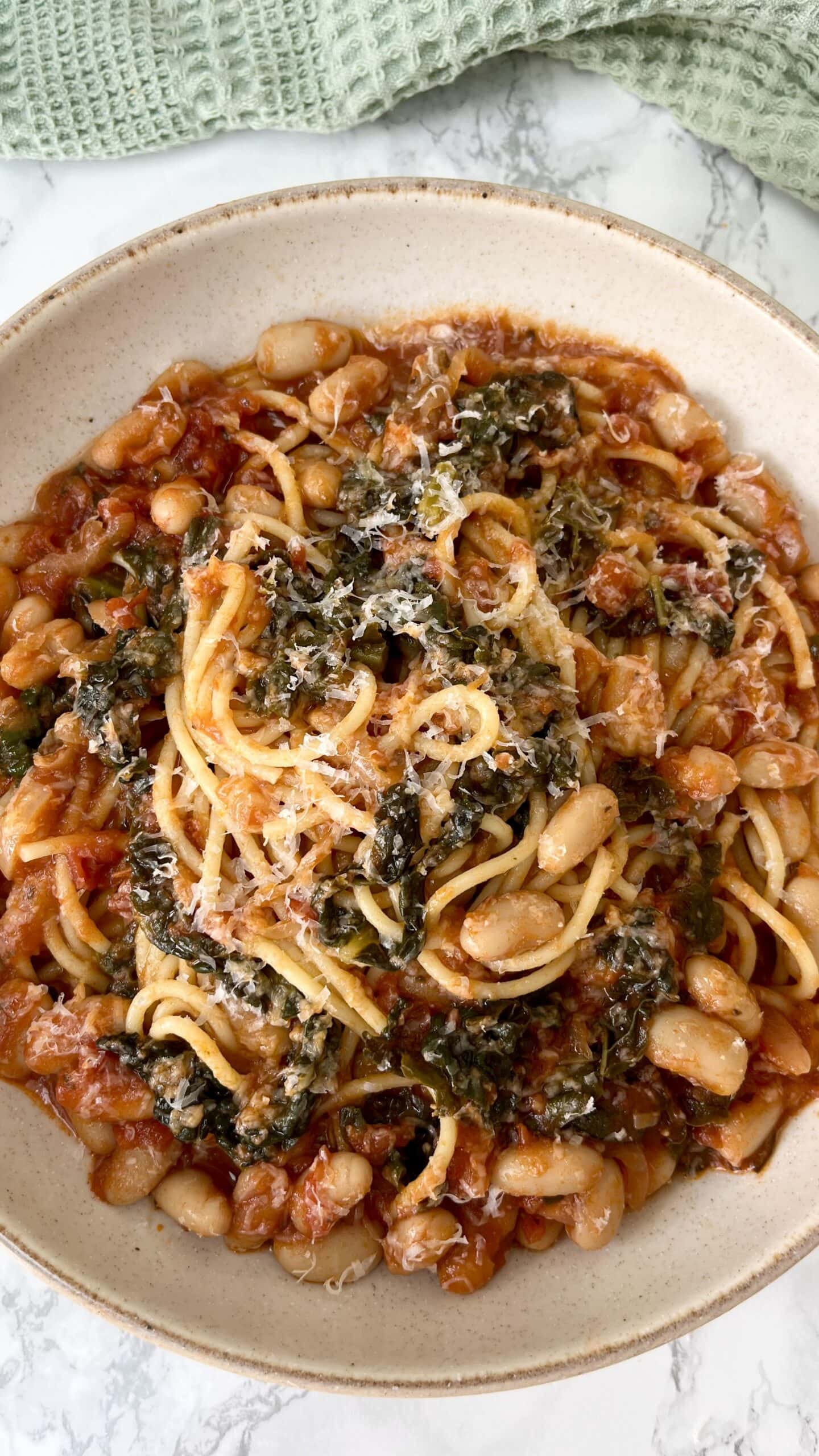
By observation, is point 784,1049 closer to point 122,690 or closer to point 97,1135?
point 97,1135

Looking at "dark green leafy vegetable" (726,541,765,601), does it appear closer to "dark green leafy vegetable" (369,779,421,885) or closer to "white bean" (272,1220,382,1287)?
"dark green leafy vegetable" (369,779,421,885)

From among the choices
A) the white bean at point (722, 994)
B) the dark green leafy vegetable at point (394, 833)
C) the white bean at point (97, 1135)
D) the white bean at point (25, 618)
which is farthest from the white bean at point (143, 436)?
the white bean at point (722, 994)

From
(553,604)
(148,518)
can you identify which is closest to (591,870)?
(553,604)

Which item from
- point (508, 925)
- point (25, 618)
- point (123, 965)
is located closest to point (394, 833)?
point (508, 925)

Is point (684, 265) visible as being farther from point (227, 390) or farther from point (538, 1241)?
point (538, 1241)

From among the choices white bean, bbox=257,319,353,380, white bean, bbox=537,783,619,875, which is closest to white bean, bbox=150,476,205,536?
white bean, bbox=257,319,353,380
